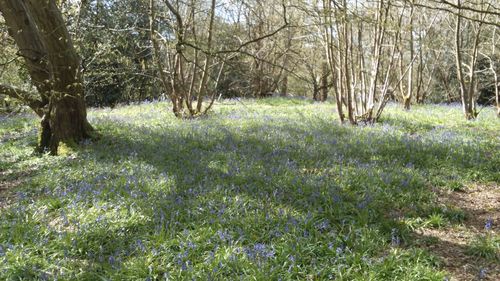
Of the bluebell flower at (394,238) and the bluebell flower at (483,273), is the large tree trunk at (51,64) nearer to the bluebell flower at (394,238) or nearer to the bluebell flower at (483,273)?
the bluebell flower at (394,238)

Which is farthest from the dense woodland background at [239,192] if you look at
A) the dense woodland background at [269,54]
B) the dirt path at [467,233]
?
the dense woodland background at [269,54]

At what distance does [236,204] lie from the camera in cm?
595

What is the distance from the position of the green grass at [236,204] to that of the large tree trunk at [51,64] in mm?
691

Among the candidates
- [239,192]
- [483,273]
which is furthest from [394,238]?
[239,192]

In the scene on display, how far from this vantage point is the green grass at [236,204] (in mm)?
4543

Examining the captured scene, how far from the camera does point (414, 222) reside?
569 centimetres

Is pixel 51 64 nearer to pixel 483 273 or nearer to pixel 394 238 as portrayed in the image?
pixel 394 238

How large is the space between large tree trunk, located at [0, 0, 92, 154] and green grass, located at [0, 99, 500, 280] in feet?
2.27

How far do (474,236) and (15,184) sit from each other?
8.12m

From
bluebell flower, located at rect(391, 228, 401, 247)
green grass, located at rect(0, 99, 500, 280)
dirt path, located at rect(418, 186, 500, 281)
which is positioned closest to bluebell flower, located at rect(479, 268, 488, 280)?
dirt path, located at rect(418, 186, 500, 281)

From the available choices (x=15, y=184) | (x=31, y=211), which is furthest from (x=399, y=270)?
(x=15, y=184)

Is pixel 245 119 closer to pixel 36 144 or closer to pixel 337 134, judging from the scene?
pixel 337 134

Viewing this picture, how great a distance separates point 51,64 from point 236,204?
570 centimetres

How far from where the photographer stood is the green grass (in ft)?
14.9
